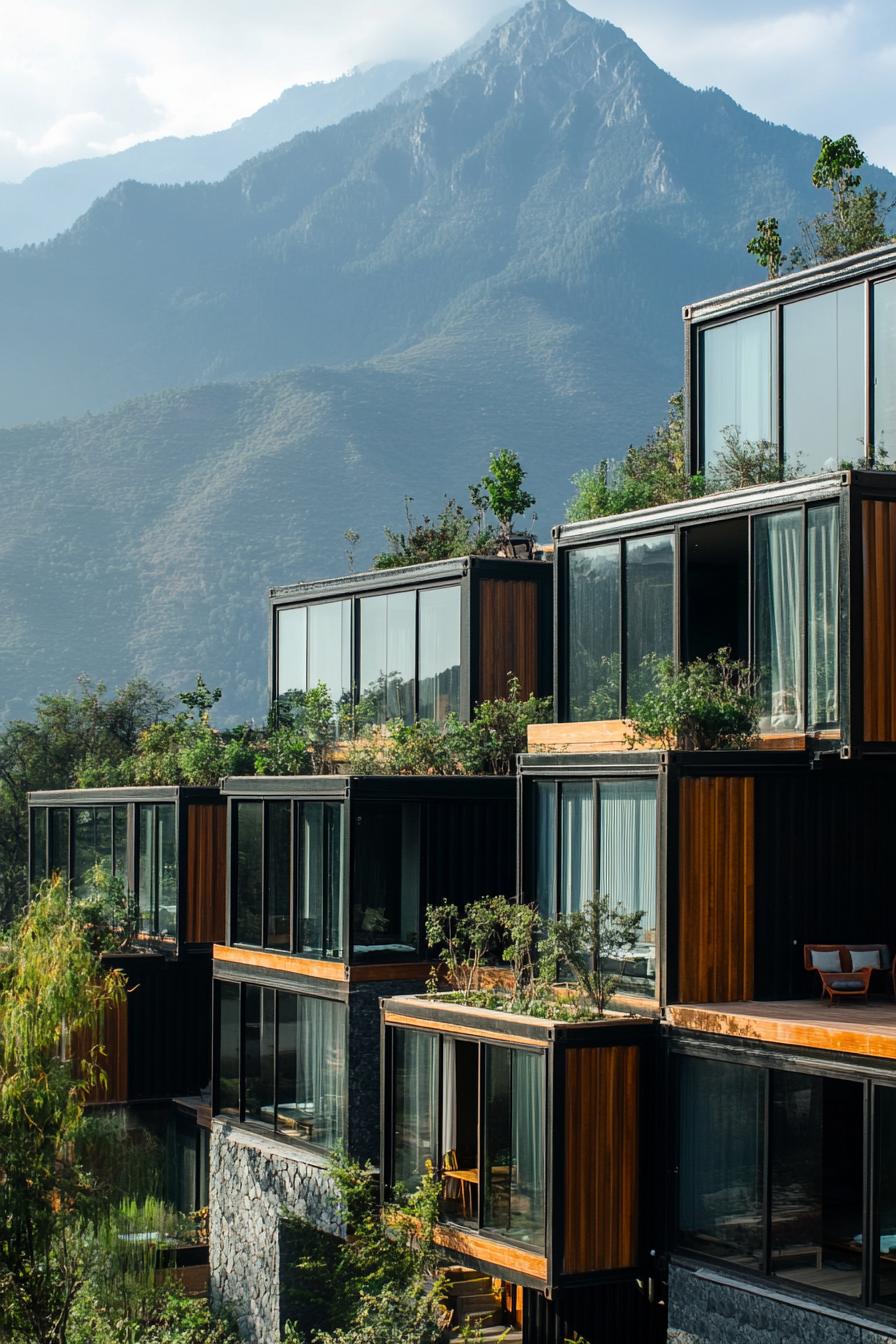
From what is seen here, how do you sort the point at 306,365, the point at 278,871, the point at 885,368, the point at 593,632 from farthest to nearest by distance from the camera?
the point at 306,365
the point at 278,871
the point at 593,632
the point at 885,368

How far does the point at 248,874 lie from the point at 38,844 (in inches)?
394

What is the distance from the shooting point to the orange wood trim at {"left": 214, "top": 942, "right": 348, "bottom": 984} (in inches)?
790

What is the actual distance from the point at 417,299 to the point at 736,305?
164 meters

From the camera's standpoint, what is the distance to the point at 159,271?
189m

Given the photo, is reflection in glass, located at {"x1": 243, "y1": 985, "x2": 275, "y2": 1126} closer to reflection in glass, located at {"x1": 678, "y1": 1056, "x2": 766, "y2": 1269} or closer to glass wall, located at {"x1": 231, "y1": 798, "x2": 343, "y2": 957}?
glass wall, located at {"x1": 231, "y1": 798, "x2": 343, "y2": 957}

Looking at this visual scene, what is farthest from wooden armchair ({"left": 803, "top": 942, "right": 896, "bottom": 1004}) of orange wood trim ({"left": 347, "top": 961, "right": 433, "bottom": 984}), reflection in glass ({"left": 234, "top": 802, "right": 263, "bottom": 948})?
reflection in glass ({"left": 234, "top": 802, "right": 263, "bottom": 948})

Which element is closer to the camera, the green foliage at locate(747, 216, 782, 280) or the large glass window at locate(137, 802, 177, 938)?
the green foliage at locate(747, 216, 782, 280)

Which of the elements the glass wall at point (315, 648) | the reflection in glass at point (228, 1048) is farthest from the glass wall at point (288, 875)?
the glass wall at point (315, 648)

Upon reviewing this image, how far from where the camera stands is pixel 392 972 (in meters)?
20.0

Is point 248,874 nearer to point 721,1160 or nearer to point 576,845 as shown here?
point 576,845

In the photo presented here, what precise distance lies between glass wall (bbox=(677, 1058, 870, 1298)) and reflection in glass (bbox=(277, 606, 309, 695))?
1462 cm

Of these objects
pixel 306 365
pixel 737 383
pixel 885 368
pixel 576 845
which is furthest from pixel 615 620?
pixel 306 365

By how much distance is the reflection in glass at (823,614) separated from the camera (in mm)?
15531

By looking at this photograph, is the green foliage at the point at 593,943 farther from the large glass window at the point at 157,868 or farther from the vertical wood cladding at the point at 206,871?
the large glass window at the point at 157,868
